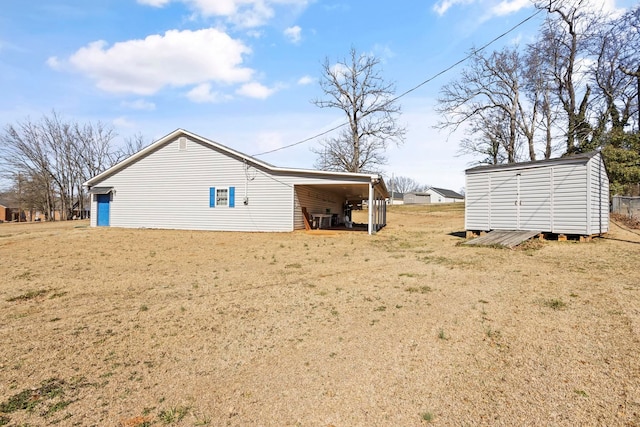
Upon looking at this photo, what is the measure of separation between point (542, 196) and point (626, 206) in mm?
12436

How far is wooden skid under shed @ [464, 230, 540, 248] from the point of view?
9.59m

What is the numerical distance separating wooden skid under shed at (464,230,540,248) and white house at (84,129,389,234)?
4.82m

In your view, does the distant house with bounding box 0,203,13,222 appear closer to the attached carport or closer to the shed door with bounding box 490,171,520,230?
the attached carport

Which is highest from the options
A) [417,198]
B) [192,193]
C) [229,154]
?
[417,198]

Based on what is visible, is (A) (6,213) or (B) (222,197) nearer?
(B) (222,197)

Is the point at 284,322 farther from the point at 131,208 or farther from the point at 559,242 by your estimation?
the point at 131,208

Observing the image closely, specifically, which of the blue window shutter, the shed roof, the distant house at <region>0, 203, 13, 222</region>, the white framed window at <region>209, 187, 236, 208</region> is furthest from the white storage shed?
the distant house at <region>0, 203, 13, 222</region>

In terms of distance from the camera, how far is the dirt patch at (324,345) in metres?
2.37

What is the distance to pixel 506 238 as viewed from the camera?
402 inches

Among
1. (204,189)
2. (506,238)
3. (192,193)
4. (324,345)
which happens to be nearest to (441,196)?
(204,189)

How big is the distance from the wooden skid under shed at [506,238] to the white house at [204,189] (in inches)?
190

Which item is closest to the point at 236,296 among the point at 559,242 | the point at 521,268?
the point at 521,268

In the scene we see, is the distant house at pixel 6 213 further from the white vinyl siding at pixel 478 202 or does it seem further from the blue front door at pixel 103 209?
the white vinyl siding at pixel 478 202

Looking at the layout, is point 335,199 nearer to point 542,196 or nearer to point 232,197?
point 232,197
